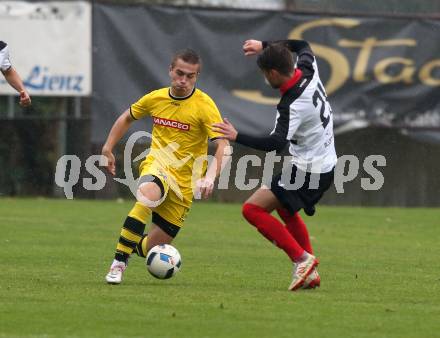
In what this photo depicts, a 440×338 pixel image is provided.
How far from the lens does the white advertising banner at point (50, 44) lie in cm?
1855

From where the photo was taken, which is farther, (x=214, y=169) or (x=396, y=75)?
(x=396, y=75)

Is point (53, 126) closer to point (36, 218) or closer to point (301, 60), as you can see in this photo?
point (36, 218)

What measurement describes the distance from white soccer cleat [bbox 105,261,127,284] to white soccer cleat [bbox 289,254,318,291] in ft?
4.39

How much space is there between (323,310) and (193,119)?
96.5 inches

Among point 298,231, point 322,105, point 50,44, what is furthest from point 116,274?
point 50,44

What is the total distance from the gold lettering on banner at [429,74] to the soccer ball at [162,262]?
11.0 metres

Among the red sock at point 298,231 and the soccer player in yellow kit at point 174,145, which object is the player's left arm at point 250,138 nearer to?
the soccer player in yellow kit at point 174,145

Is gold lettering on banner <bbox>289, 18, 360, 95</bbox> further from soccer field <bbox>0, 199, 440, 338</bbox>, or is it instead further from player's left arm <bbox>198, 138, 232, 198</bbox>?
player's left arm <bbox>198, 138, 232, 198</bbox>

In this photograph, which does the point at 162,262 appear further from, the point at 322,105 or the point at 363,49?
the point at 363,49

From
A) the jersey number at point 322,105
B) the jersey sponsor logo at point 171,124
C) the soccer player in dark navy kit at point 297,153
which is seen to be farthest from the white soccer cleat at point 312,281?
the jersey sponsor logo at point 171,124

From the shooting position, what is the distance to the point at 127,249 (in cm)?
910

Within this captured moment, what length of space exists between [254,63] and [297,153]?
33.7 ft

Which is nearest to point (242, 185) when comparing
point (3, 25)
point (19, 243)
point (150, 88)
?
point (150, 88)

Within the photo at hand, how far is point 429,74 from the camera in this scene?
1930cm
